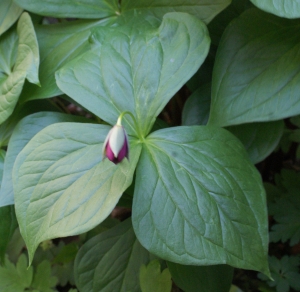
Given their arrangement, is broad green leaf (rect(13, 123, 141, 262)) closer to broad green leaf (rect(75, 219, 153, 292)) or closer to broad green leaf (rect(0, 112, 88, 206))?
broad green leaf (rect(0, 112, 88, 206))

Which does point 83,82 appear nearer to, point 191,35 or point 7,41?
point 191,35

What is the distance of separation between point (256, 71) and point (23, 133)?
550 mm

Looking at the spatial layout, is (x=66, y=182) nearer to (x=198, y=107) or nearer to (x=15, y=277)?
(x=198, y=107)

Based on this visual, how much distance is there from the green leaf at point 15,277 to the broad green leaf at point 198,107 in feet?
2.03

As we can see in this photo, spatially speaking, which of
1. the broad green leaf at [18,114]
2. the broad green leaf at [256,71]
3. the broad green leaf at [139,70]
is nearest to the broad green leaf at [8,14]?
the broad green leaf at [18,114]

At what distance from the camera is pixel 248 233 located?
0.56 m

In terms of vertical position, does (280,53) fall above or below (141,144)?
above

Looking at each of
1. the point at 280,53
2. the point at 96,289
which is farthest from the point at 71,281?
the point at 280,53

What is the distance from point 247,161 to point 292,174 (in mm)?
468

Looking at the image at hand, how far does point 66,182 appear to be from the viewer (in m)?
0.59

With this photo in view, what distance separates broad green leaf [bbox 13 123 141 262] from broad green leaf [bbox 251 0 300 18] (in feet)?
1.11

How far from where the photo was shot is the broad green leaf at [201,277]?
2.37ft

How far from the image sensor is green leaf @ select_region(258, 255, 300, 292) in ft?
2.92

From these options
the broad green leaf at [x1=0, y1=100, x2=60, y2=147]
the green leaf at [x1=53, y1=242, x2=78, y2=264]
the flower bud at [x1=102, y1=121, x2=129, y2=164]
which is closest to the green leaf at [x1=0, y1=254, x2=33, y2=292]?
the green leaf at [x1=53, y1=242, x2=78, y2=264]
